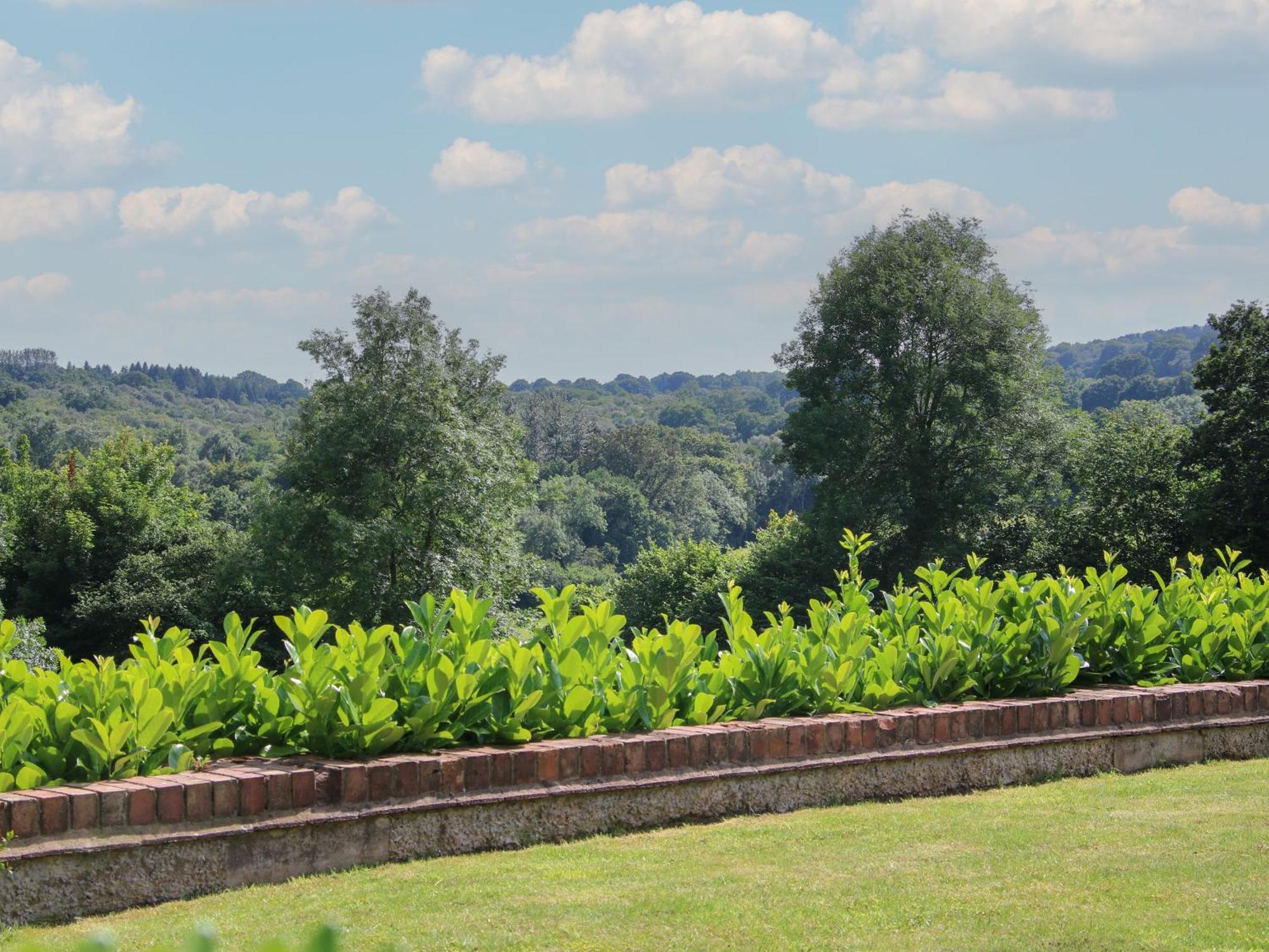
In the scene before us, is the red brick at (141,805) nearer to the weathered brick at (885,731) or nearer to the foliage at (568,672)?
the foliage at (568,672)

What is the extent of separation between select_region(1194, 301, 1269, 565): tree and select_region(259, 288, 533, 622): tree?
54.8 ft

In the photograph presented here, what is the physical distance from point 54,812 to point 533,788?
132 cm

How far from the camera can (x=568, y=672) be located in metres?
4.24

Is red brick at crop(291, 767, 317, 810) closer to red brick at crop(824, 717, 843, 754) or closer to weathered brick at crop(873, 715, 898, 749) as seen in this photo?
red brick at crop(824, 717, 843, 754)

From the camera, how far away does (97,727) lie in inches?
137

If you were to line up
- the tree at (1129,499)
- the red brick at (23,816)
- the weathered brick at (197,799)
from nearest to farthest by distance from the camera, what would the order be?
1. the red brick at (23,816)
2. the weathered brick at (197,799)
3. the tree at (1129,499)

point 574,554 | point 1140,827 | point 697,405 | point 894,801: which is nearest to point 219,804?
point 894,801

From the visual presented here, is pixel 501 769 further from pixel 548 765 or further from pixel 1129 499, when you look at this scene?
pixel 1129 499

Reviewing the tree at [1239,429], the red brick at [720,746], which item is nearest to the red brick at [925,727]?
the red brick at [720,746]

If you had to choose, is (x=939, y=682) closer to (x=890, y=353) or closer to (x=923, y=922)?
(x=923, y=922)

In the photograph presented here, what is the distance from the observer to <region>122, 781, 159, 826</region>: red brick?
3324 millimetres

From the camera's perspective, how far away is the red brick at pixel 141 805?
3324 mm

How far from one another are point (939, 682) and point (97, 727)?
9.91ft

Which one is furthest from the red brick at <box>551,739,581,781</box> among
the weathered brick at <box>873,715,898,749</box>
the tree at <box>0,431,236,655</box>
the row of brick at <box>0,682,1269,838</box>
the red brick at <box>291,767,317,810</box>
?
the tree at <box>0,431,236,655</box>
